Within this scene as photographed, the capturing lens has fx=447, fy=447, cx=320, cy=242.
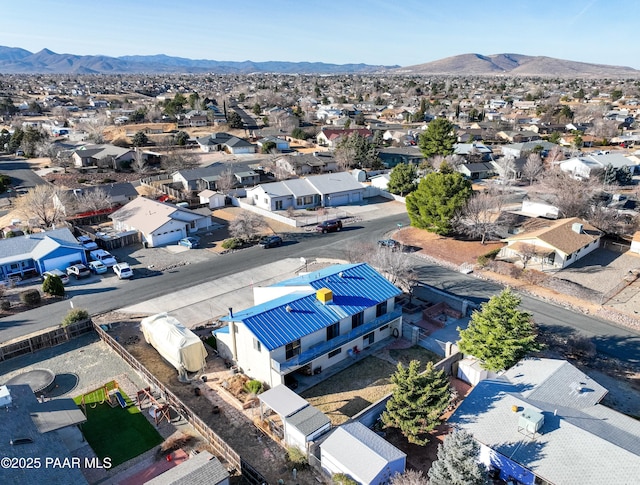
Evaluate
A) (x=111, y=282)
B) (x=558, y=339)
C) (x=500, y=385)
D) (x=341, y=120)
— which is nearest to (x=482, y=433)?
(x=500, y=385)

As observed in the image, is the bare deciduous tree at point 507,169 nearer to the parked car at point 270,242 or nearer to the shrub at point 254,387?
the parked car at point 270,242

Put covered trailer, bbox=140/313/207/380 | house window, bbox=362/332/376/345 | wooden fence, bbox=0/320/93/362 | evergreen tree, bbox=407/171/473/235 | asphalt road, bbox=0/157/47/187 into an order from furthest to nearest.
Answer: asphalt road, bbox=0/157/47/187 → evergreen tree, bbox=407/171/473/235 → house window, bbox=362/332/376/345 → wooden fence, bbox=0/320/93/362 → covered trailer, bbox=140/313/207/380

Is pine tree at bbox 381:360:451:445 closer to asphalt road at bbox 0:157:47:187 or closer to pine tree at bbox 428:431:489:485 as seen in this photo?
pine tree at bbox 428:431:489:485

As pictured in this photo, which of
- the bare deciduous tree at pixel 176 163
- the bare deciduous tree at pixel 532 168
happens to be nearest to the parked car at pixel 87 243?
the bare deciduous tree at pixel 176 163

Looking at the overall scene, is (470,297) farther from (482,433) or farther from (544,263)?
(482,433)

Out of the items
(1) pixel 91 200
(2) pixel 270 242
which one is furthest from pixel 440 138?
(1) pixel 91 200

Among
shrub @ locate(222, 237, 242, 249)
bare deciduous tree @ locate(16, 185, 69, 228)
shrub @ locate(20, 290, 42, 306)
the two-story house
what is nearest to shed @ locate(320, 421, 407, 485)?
the two-story house
